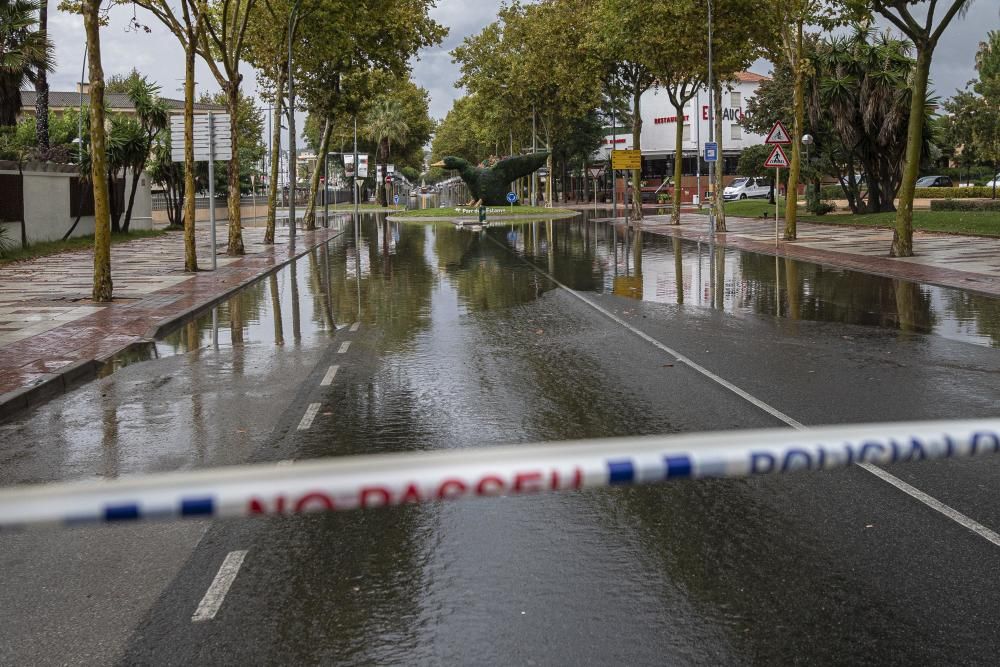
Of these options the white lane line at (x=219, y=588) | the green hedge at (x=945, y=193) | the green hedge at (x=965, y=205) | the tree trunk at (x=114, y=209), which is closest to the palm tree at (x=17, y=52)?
the tree trunk at (x=114, y=209)

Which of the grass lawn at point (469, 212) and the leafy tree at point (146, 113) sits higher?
the leafy tree at point (146, 113)

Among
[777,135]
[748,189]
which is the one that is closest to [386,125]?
[748,189]

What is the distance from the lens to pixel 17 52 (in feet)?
118

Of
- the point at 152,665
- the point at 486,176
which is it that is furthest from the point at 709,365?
the point at 486,176

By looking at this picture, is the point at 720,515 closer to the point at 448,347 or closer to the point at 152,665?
the point at 152,665

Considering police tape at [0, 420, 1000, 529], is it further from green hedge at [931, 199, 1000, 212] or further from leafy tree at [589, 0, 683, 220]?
green hedge at [931, 199, 1000, 212]

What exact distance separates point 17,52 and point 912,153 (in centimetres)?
2881

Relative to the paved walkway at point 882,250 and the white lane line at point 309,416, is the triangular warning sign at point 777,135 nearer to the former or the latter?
the paved walkway at point 882,250

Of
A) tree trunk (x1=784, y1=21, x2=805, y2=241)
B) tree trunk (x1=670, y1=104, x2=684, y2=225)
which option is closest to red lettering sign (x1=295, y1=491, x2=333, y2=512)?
tree trunk (x1=784, y1=21, x2=805, y2=241)

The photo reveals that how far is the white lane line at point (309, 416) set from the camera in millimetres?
8695

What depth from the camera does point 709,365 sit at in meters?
11.5

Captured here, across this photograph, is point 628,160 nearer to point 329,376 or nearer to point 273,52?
point 273,52

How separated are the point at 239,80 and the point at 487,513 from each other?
2783 centimetres

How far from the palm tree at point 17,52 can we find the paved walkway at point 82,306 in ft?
27.2
